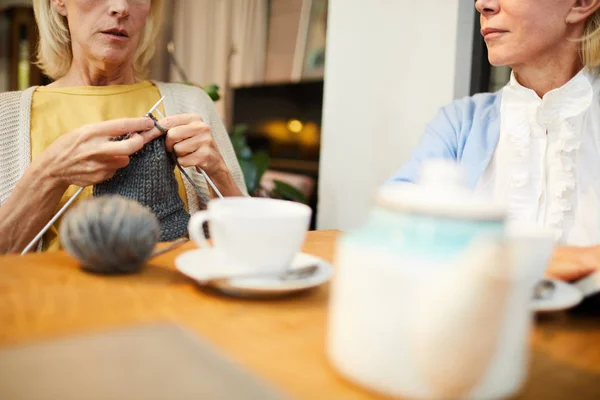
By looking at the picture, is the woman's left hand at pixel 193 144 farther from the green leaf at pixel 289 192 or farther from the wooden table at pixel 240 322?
the green leaf at pixel 289 192

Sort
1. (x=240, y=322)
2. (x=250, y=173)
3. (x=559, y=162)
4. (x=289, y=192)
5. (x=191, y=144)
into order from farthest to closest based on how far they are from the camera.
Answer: (x=289, y=192) → (x=250, y=173) → (x=559, y=162) → (x=191, y=144) → (x=240, y=322)

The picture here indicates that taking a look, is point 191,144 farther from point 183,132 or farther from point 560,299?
point 560,299

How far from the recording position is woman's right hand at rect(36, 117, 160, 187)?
2.66 feet

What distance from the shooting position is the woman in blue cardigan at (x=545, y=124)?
1.01m

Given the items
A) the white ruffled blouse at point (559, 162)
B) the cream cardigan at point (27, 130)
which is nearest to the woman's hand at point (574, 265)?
the white ruffled blouse at point (559, 162)

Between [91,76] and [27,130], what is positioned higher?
[91,76]

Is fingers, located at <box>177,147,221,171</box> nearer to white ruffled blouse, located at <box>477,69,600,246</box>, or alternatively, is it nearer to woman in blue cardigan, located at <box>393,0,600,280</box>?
woman in blue cardigan, located at <box>393,0,600,280</box>

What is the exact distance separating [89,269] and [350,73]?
1.49m

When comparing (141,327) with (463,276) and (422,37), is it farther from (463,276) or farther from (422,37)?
(422,37)

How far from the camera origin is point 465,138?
114 centimetres

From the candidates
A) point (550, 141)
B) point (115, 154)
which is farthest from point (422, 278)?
point (550, 141)

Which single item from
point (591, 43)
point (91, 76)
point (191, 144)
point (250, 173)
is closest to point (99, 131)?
point (191, 144)

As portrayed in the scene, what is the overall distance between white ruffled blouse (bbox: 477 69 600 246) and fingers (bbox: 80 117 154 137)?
697mm

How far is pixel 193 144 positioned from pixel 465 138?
1.99ft
